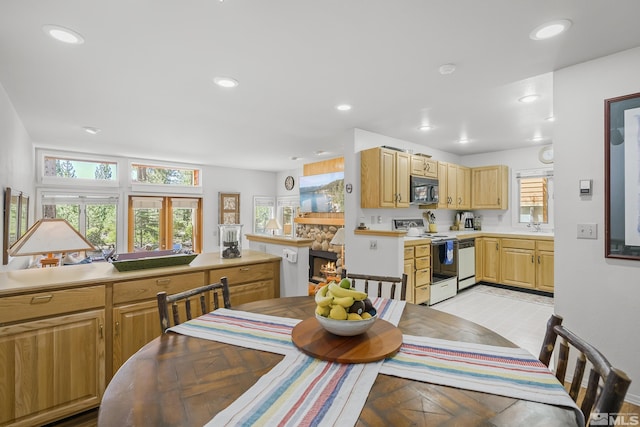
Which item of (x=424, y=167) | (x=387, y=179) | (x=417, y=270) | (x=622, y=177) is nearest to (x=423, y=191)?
(x=424, y=167)

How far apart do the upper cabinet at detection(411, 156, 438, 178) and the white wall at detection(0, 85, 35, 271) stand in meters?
4.61

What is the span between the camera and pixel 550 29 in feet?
6.05

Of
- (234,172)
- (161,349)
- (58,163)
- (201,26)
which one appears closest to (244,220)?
(234,172)

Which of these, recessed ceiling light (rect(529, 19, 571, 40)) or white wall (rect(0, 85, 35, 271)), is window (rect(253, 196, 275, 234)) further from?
recessed ceiling light (rect(529, 19, 571, 40))

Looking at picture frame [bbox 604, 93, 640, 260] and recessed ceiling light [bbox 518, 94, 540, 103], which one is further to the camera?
recessed ceiling light [bbox 518, 94, 540, 103]

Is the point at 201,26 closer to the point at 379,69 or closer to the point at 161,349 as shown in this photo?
the point at 379,69

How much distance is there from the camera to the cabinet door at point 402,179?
4180mm

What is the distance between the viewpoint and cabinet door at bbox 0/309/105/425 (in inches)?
67.2

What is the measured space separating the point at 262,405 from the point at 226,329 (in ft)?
1.86

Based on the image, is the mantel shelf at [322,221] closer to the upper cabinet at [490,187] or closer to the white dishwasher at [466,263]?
the white dishwasher at [466,263]

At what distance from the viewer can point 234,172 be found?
7777mm

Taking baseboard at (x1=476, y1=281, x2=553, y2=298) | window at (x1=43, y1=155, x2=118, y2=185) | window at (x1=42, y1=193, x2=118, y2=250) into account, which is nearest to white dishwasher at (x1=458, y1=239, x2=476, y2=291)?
baseboard at (x1=476, y1=281, x2=553, y2=298)

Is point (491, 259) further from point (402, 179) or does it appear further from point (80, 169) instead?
point (80, 169)

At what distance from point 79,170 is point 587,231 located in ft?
24.7
